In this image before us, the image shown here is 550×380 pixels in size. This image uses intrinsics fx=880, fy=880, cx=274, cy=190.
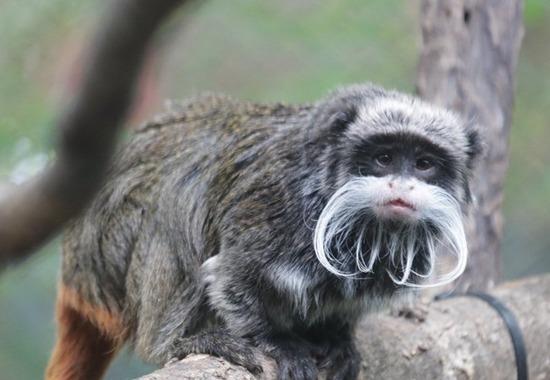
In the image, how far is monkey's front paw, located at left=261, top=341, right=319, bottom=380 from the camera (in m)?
2.76

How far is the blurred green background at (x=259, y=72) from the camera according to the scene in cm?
475

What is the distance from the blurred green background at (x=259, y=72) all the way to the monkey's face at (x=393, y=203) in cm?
208

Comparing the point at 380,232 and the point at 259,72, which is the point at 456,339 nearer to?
the point at 380,232

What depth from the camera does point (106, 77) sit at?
0.78m

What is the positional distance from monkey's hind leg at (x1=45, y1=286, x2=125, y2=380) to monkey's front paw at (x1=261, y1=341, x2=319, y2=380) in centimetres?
68

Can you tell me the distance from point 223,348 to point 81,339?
0.87 metres

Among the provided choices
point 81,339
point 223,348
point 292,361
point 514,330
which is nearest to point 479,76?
point 514,330

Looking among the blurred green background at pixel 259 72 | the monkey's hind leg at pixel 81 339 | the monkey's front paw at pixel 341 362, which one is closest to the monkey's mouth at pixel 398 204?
the monkey's front paw at pixel 341 362

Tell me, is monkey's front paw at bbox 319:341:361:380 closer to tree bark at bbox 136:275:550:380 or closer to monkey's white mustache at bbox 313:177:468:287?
tree bark at bbox 136:275:550:380

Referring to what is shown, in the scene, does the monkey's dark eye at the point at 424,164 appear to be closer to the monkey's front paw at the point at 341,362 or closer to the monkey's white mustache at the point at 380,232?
the monkey's white mustache at the point at 380,232

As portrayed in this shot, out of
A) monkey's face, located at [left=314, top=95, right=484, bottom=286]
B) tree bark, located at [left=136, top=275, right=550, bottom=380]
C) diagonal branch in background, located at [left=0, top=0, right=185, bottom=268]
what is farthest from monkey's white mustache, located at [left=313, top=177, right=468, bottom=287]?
diagonal branch in background, located at [left=0, top=0, right=185, bottom=268]

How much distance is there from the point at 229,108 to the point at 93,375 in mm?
1166

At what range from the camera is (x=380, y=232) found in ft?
9.42

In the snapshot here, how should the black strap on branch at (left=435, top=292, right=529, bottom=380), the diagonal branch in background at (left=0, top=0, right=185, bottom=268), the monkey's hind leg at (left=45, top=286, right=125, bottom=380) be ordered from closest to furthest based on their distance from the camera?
the diagonal branch in background at (left=0, top=0, right=185, bottom=268)
the monkey's hind leg at (left=45, top=286, right=125, bottom=380)
the black strap on branch at (left=435, top=292, right=529, bottom=380)
